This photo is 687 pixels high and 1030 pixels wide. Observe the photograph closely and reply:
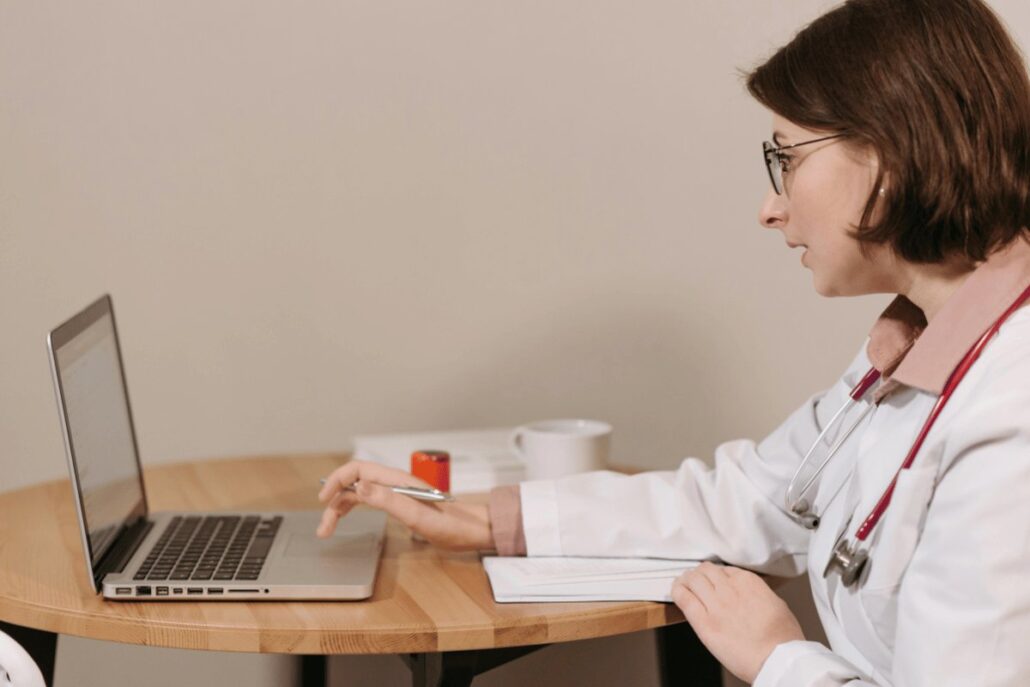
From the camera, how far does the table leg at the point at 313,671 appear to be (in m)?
2.15

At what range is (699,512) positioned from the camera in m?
1.57

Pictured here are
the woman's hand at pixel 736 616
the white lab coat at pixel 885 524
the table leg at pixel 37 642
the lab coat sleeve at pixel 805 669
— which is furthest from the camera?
the table leg at pixel 37 642

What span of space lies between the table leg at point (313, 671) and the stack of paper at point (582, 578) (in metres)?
0.75

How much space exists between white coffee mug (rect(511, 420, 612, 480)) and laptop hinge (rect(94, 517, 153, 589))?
552 millimetres

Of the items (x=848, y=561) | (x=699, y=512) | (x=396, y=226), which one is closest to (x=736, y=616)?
(x=848, y=561)

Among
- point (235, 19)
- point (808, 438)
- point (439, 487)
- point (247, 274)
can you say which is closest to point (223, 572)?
point (439, 487)

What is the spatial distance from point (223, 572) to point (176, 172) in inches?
44.2

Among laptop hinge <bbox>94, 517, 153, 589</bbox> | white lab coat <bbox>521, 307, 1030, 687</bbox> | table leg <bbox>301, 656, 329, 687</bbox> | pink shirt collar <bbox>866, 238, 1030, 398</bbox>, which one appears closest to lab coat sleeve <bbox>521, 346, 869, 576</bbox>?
white lab coat <bbox>521, 307, 1030, 687</bbox>

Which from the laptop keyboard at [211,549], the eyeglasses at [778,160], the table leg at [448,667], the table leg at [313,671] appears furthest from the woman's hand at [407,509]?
the table leg at [313,671]

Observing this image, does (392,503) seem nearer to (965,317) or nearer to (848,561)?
(848,561)

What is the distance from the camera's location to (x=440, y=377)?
8.18 feet

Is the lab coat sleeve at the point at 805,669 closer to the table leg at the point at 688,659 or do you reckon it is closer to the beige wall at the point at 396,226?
the table leg at the point at 688,659

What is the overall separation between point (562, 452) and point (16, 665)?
86 centimetres

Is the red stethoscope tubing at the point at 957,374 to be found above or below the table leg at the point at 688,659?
above
